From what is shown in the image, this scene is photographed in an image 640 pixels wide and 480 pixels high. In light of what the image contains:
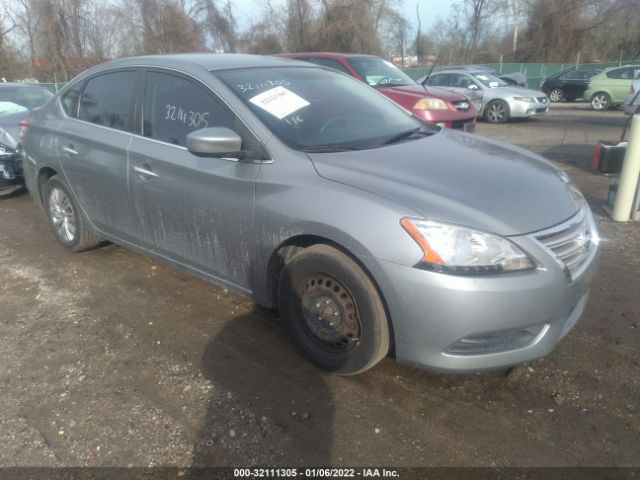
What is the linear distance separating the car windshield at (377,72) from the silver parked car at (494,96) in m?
5.20

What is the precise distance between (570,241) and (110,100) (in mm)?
3458

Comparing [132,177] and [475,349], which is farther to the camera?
[132,177]

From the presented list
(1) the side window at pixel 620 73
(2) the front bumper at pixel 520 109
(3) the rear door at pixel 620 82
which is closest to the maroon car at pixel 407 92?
(2) the front bumper at pixel 520 109

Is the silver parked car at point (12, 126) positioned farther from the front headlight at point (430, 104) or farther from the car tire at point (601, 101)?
the car tire at point (601, 101)

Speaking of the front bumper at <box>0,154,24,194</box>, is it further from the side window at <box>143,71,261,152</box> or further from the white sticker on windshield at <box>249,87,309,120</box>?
the white sticker on windshield at <box>249,87,309,120</box>

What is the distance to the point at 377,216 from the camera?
247cm

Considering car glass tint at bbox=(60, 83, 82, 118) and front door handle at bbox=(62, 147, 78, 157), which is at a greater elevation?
car glass tint at bbox=(60, 83, 82, 118)

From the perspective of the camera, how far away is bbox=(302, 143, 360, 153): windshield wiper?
9.67ft

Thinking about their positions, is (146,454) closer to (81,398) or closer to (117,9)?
(81,398)

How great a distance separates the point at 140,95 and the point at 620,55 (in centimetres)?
4047

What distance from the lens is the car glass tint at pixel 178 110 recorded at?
317 cm

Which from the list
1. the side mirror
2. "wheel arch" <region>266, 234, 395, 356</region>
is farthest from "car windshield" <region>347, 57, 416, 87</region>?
"wheel arch" <region>266, 234, 395, 356</region>

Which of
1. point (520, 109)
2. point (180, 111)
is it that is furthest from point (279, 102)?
point (520, 109)

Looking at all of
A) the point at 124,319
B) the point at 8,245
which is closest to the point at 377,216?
the point at 124,319
